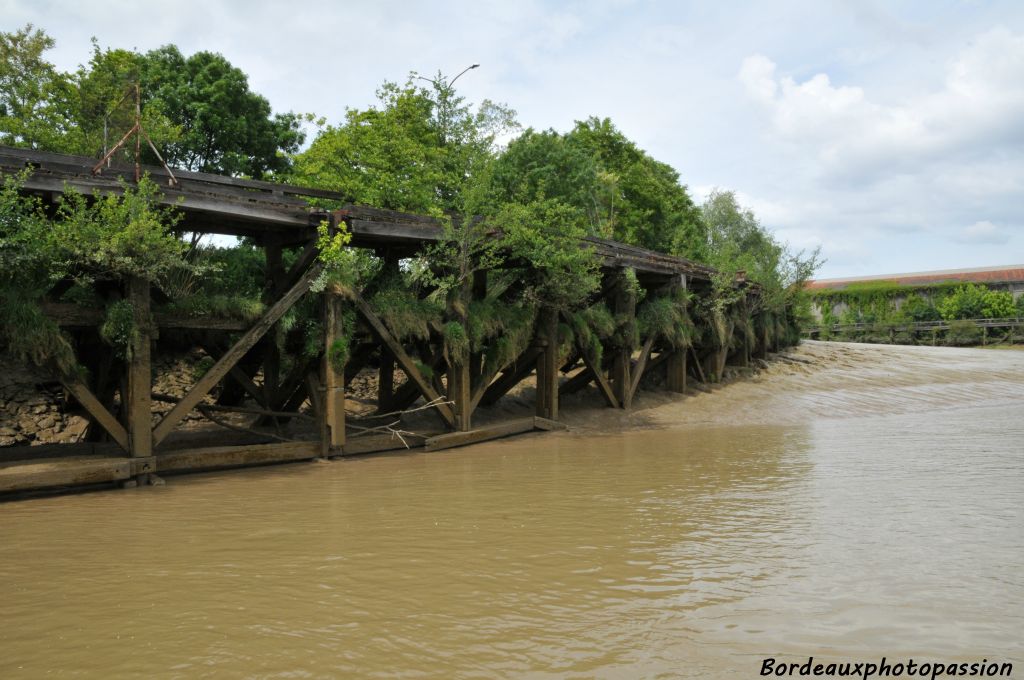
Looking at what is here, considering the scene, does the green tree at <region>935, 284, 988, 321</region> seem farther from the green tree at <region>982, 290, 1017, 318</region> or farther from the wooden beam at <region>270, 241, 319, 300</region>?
the wooden beam at <region>270, 241, 319, 300</region>

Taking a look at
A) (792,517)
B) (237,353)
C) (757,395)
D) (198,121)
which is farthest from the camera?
(198,121)

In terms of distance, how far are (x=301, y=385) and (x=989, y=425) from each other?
12609mm

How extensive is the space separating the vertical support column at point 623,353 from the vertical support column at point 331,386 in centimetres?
730

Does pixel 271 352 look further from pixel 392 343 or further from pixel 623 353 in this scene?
pixel 623 353

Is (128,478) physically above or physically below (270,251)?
below

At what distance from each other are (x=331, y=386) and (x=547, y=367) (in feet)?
16.9

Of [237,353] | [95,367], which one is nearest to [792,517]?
[237,353]

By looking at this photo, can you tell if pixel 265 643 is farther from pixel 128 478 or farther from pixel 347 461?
pixel 347 461

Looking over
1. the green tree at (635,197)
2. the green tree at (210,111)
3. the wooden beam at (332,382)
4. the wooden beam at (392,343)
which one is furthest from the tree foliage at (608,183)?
the wooden beam at (332,382)

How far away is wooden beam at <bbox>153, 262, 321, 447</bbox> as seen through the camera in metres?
9.18

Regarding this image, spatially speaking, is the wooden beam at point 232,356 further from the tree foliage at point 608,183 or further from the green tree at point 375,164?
the tree foliage at point 608,183

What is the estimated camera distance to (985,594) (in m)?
4.58

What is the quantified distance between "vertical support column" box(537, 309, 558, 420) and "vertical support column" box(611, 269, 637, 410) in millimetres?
2357

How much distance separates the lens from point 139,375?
29.1 feet
